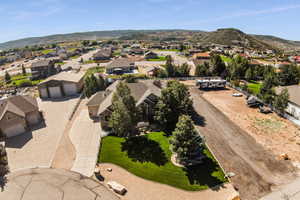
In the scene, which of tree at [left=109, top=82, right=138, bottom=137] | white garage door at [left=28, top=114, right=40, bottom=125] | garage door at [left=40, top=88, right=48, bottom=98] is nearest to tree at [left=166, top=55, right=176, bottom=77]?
tree at [left=109, top=82, right=138, bottom=137]

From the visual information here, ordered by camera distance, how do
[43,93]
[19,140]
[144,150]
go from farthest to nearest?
[43,93] → [19,140] → [144,150]

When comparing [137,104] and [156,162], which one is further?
[137,104]

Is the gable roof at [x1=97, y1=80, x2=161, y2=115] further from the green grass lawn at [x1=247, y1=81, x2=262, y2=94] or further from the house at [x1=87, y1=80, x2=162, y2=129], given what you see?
the green grass lawn at [x1=247, y1=81, x2=262, y2=94]

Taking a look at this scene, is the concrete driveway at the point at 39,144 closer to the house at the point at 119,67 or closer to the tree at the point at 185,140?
the tree at the point at 185,140

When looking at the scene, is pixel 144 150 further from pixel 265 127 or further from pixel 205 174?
pixel 265 127

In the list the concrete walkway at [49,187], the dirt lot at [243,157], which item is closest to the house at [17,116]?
the concrete walkway at [49,187]

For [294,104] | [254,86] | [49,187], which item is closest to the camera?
[49,187]

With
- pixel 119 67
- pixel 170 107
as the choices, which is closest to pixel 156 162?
pixel 170 107
